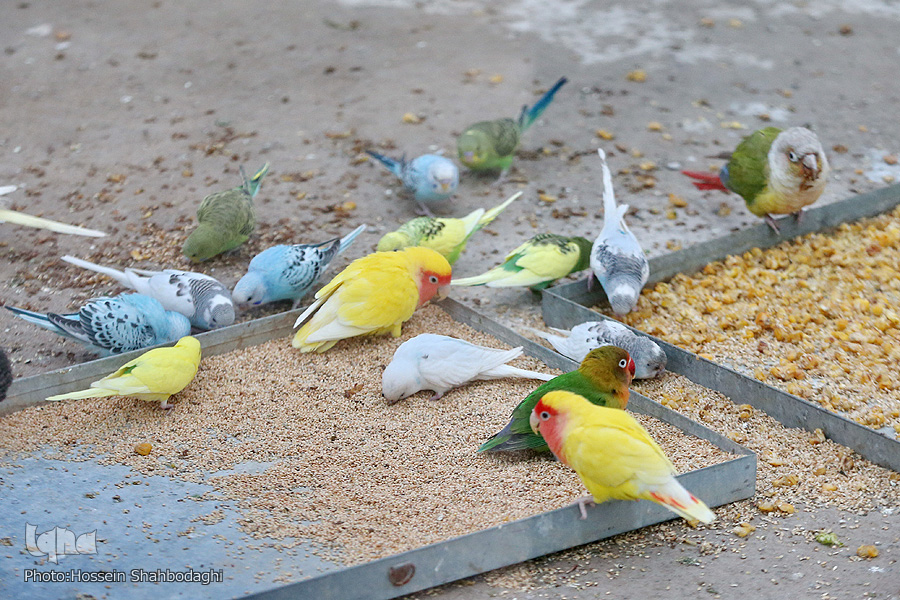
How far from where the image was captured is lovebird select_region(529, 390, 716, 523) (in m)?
2.54

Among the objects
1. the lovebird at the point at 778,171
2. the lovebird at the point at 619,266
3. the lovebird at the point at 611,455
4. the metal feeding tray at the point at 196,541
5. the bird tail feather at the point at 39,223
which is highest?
the lovebird at the point at 778,171

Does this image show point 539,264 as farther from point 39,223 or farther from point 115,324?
point 39,223

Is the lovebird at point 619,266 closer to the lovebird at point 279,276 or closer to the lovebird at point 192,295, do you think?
the lovebird at point 279,276

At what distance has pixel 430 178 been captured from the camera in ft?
16.7

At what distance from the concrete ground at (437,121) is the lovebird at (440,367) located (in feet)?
2.53

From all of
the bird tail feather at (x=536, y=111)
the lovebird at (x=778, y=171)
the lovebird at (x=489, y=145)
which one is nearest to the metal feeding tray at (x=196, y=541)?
the lovebird at (x=778, y=171)

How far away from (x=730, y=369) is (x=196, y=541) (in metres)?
2.18

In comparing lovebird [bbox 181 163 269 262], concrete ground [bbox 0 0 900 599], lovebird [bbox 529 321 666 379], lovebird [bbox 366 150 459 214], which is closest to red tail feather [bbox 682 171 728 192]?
concrete ground [bbox 0 0 900 599]

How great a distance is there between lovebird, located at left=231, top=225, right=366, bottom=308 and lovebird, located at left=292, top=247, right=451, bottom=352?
10.3 inches

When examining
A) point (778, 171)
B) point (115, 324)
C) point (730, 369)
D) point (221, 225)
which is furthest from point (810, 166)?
point (115, 324)

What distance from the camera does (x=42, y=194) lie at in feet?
17.7

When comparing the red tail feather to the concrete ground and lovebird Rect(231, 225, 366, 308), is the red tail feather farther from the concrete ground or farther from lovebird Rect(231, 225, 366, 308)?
lovebird Rect(231, 225, 366, 308)

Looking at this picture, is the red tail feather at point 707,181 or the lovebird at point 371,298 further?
the red tail feather at point 707,181

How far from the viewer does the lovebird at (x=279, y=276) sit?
4086mm
